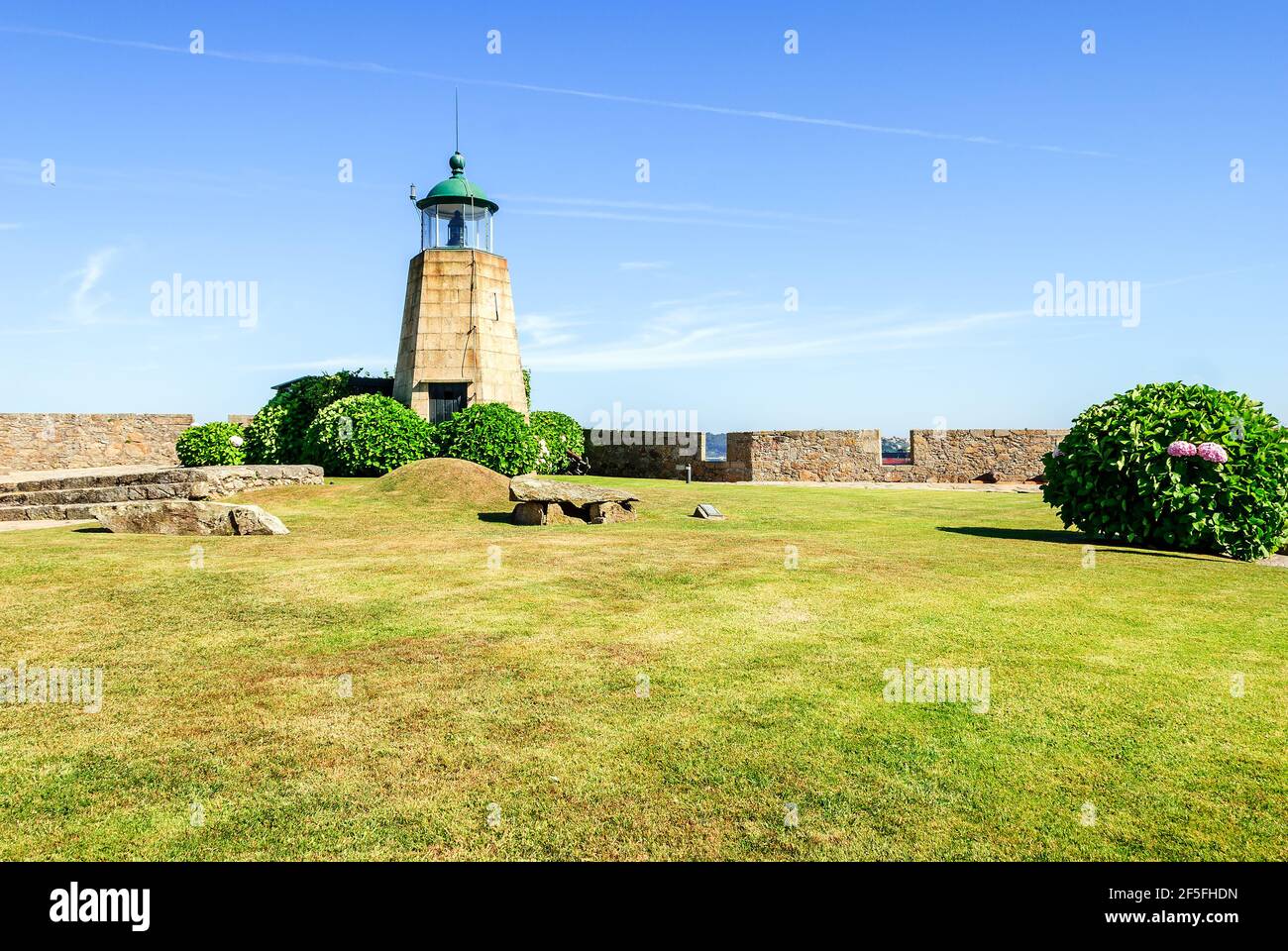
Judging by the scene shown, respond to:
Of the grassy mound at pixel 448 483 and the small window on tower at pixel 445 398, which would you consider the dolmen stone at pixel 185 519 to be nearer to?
the grassy mound at pixel 448 483

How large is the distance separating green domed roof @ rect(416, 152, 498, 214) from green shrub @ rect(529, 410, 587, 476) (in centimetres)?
688

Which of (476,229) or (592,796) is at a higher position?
(476,229)

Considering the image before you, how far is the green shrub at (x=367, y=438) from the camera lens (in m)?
21.0

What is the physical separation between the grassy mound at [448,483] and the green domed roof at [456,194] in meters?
10.5

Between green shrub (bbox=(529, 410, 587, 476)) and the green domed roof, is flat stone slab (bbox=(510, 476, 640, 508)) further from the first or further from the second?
the green domed roof

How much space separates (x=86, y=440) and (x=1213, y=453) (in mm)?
33252

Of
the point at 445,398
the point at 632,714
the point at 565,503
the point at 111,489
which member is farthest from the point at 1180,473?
the point at 445,398

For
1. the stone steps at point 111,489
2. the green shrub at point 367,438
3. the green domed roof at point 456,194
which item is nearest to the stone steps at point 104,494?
the stone steps at point 111,489

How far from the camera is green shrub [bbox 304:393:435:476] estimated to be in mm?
20984

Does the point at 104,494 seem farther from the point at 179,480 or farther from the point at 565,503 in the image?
the point at 565,503

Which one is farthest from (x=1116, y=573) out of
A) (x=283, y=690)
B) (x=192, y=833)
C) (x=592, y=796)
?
(x=192, y=833)
